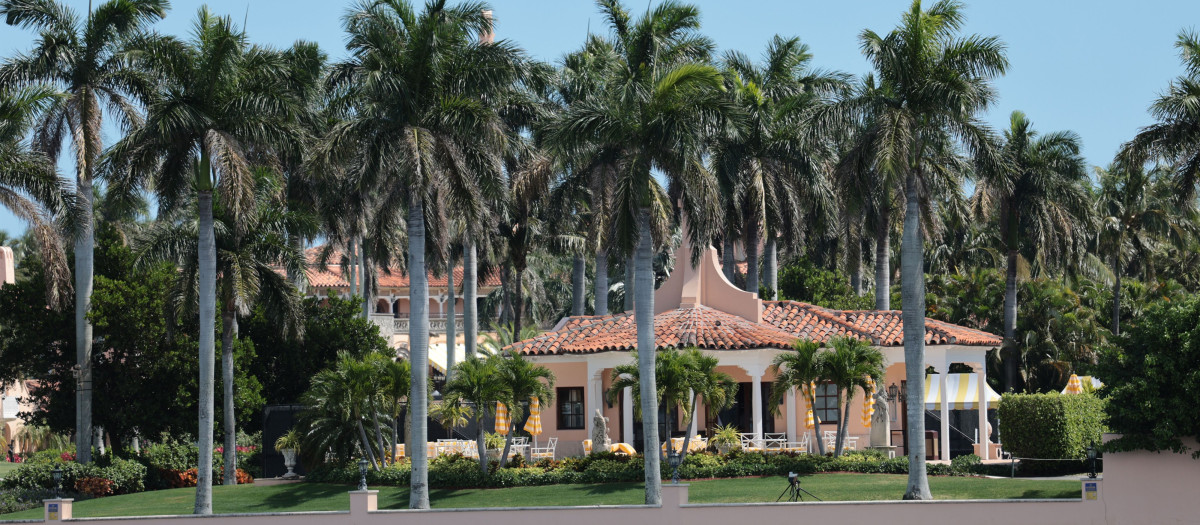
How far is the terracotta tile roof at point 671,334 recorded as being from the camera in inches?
1405

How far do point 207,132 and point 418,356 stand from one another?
7363mm

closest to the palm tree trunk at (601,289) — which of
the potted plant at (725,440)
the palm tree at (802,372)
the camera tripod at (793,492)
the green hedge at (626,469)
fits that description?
the potted plant at (725,440)

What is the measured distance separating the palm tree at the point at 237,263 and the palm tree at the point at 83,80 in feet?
7.59

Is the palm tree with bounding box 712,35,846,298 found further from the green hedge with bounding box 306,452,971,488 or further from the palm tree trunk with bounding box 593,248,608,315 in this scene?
the green hedge with bounding box 306,452,971,488

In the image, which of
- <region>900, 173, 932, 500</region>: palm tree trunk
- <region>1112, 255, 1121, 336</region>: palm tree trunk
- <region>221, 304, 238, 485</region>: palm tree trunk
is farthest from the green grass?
<region>1112, 255, 1121, 336</region>: palm tree trunk

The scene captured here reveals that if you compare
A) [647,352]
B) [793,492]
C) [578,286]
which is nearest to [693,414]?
[647,352]

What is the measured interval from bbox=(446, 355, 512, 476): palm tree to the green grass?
1.86 meters

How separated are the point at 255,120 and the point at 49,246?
285 inches

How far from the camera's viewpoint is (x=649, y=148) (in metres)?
28.1

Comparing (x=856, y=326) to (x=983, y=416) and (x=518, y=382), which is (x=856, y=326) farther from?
(x=518, y=382)

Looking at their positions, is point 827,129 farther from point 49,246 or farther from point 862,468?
point 49,246

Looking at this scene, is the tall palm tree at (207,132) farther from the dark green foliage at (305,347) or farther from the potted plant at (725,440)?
the potted plant at (725,440)

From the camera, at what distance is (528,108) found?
140 feet

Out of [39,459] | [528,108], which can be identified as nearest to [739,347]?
[528,108]
